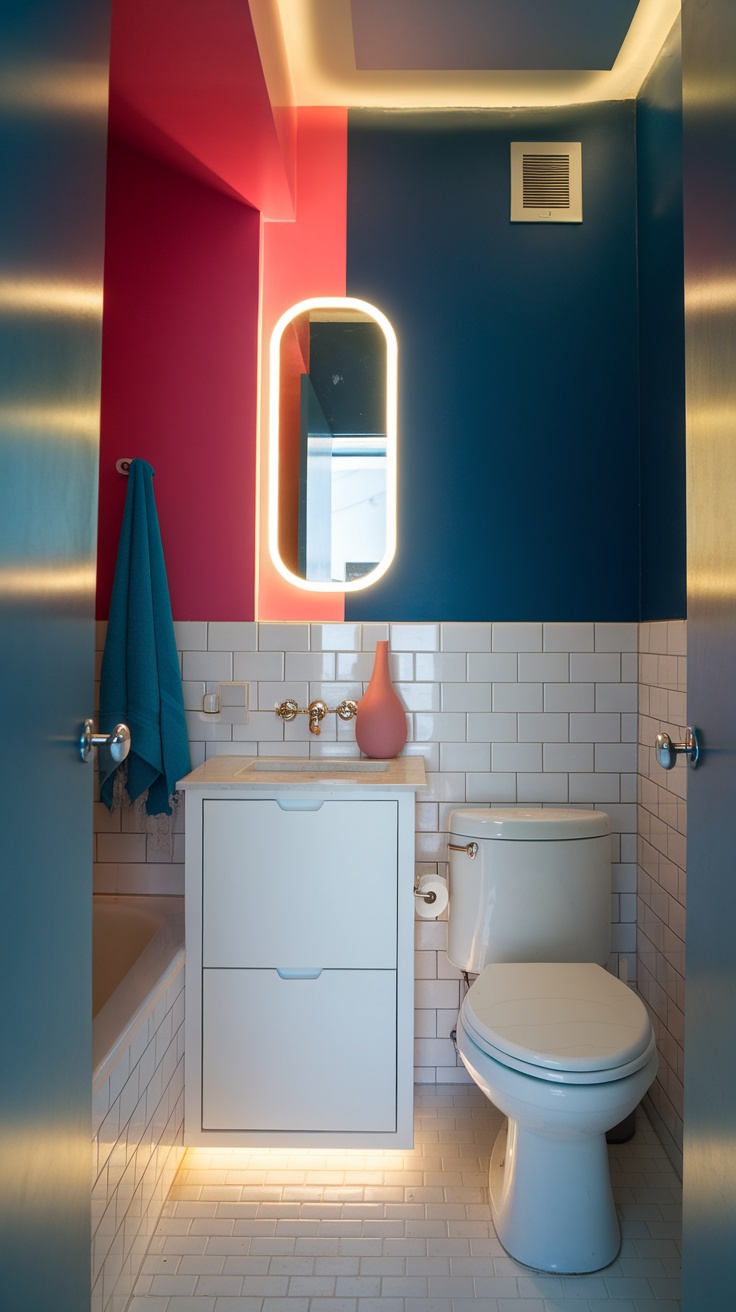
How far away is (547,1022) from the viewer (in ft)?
6.14

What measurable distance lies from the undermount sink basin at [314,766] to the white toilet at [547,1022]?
0.26 meters

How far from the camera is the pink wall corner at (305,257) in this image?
2.67 m

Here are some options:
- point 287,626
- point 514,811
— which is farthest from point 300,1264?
point 287,626

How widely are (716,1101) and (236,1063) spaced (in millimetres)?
1319

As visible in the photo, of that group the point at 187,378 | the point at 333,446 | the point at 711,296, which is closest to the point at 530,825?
the point at 333,446

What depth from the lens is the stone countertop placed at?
2189 mm

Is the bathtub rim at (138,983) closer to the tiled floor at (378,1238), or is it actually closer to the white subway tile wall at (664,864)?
the tiled floor at (378,1238)

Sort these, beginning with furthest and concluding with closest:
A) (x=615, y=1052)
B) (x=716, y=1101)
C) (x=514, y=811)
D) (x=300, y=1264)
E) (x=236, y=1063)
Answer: (x=514, y=811), (x=236, y=1063), (x=300, y=1264), (x=615, y=1052), (x=716, y=1101)

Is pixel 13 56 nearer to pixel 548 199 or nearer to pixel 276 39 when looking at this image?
pixel 276 39

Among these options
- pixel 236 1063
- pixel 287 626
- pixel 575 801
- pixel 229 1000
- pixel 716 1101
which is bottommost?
pixel 236 1063

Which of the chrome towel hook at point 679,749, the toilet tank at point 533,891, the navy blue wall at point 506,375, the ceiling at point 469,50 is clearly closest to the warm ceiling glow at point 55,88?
the chrome towel hook at point 679,749

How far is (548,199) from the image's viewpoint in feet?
8.68

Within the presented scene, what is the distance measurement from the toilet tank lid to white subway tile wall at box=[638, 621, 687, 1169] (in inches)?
6.8

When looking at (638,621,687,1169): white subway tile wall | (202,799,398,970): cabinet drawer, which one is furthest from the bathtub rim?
(638,621,687,1169): white subway tile wall
